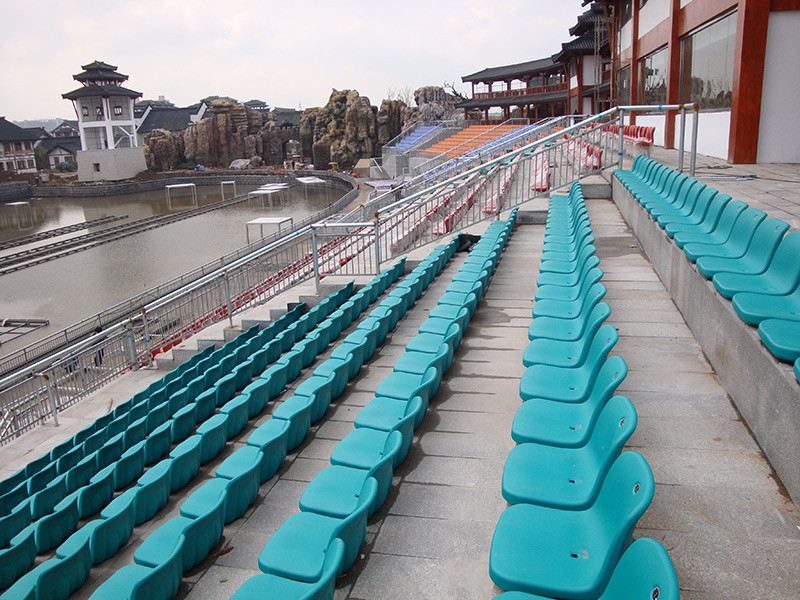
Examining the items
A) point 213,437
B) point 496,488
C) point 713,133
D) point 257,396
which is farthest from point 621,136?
point 213,437

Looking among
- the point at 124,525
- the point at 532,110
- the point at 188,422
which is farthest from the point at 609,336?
the point at 532,110

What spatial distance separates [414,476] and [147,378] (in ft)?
27.7

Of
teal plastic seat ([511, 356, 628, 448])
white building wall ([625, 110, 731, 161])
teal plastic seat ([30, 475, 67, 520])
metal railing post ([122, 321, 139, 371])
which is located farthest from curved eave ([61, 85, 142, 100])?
teal plastic seat ([511, 356, 628, 448])

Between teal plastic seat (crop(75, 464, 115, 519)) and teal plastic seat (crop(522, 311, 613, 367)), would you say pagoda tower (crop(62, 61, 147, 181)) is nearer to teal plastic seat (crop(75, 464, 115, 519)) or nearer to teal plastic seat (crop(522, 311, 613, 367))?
teal plastic seat (crop(75, 464, 115, 519))

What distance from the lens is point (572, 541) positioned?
2441 millimetres

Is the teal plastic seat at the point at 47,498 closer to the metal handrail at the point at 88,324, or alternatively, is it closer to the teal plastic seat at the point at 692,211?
the teal plastic seat at the point at 692,211

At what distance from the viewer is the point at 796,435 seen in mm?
2855

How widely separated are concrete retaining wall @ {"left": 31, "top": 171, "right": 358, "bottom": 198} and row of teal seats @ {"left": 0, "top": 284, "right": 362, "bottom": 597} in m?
46.3

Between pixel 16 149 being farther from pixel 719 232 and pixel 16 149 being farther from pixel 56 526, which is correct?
pixel 719 232

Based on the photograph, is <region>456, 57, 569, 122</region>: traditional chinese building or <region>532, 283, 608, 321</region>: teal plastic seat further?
<region>456, 57, 569, 122</region>: traditional chinese building

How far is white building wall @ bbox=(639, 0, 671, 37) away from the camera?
54.7 feet

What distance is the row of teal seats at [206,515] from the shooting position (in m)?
3.09

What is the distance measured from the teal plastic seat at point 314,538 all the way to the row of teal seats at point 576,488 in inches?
27.8

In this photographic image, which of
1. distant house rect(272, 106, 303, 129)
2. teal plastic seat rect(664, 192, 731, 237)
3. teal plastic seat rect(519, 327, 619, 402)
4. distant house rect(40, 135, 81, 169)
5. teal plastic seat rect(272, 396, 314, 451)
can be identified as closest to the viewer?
teal plastic seat rect(519, 327, 619, 402)
